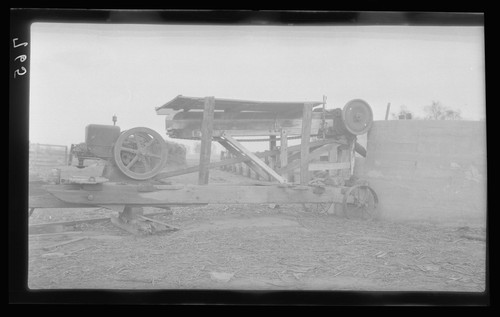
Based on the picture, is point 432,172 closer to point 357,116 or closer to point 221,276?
point 357,116

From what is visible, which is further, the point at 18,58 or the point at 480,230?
the point at 480,230

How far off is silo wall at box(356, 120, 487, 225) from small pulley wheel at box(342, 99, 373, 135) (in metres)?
0.20

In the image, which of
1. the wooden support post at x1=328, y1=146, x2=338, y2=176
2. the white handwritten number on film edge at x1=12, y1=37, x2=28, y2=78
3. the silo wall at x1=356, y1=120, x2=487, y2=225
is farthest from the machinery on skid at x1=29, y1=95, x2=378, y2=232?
the white handwritten number on film edge at x1=12, y1=37, x2=28, y2=78

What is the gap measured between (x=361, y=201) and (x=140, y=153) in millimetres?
3415

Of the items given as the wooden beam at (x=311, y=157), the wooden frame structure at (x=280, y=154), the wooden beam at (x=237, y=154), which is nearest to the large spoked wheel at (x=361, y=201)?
the wooden frame structure at (x=280, y=154)

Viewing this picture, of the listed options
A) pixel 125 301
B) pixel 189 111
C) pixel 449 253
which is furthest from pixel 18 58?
pixel 449 253

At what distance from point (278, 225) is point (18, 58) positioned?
400 centimetres

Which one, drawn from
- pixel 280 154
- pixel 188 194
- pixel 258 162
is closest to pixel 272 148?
pixel 280 154

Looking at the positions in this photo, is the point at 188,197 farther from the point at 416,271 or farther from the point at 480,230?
the point at 480,230

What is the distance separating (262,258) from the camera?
510cm

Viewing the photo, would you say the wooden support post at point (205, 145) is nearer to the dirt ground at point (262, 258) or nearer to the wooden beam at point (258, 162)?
the wooden beam at point (258, 162)

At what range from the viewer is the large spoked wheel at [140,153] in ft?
17.9

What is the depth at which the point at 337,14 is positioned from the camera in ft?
15.9

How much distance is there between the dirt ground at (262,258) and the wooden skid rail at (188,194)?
0.42 meters
